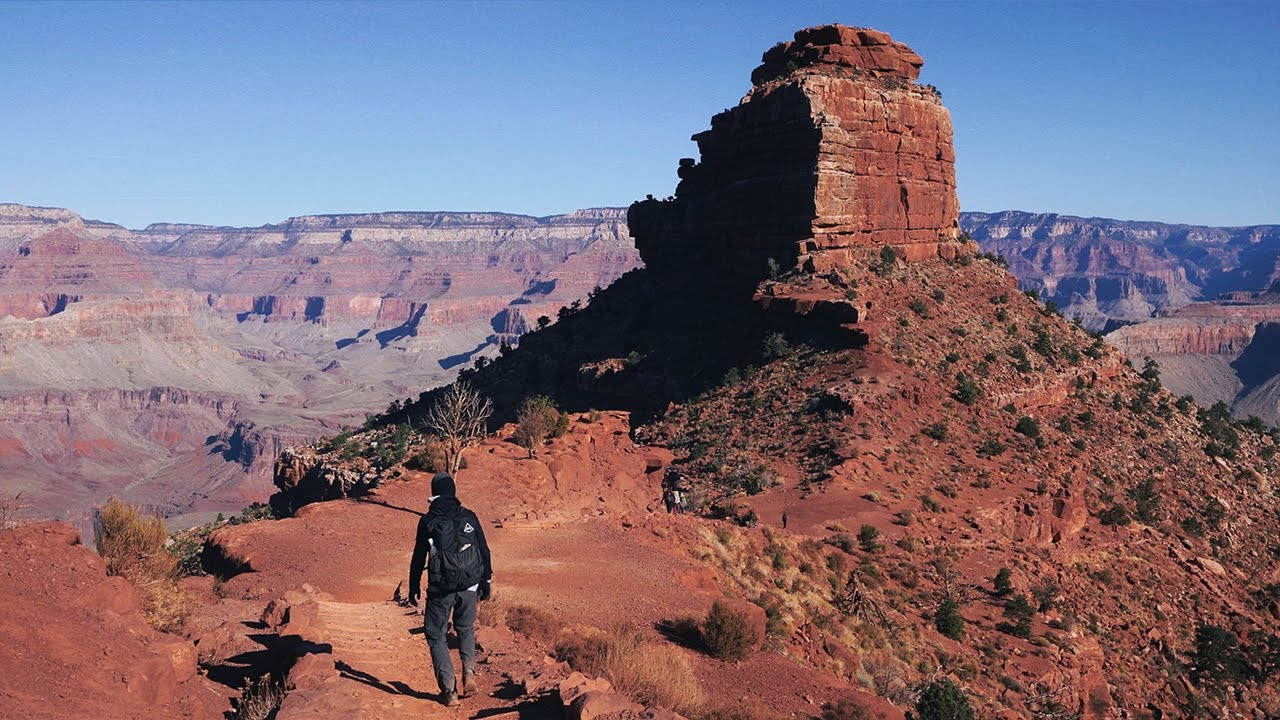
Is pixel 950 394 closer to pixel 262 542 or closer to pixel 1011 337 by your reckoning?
pixel 1011 337

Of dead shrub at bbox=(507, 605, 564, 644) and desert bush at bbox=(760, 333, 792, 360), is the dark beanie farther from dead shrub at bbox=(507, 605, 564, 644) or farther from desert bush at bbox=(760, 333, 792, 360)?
desert bush at bbox=(760, 333, 792, 360)

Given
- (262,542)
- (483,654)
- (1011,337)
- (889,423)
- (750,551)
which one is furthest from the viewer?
(1011,337)

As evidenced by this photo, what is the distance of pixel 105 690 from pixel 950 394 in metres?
38.2

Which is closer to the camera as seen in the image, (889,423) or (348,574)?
(348,574)

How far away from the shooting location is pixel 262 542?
21438 mm

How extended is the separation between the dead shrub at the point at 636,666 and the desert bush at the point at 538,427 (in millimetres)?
17032

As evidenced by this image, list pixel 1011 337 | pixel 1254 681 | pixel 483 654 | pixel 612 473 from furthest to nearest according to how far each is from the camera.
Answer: pixel 1011 337 < pixel 612 473 < pixel 1254 681 < pixel 483 654

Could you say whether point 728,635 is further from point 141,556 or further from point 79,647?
point 79,647

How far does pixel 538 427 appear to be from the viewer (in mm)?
32469

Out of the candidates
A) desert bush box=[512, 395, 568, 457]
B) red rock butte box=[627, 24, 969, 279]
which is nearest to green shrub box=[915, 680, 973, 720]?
desert bush box=[512, 395, 568, 457]

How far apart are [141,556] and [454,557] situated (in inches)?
239

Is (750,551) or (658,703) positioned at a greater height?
(658,703)

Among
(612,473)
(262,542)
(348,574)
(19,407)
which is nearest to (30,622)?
(348,574)

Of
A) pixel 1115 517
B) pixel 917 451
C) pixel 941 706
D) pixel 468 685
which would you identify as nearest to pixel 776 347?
pixel 917 451
